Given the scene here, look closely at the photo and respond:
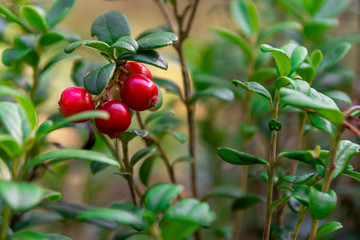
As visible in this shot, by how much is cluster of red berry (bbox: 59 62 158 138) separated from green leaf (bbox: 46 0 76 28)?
279 millimetres

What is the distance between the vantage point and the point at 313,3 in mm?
1243

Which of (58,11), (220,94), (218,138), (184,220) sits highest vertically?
(58,11)

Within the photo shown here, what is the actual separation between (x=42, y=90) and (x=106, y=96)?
0.64m

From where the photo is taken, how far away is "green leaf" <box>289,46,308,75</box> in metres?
0.72

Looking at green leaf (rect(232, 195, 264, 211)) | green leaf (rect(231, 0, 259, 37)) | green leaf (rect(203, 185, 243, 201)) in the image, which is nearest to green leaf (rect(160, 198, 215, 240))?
green leaf (rect(232, 195, 264, 211))

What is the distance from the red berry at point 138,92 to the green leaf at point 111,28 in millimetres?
126

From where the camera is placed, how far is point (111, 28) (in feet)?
2.70

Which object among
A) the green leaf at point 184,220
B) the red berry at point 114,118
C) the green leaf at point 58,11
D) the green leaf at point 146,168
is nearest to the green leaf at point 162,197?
the green leaf at point 184,220

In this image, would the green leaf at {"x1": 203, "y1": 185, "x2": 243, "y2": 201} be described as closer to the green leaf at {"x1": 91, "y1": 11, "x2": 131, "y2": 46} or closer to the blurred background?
the blurred background

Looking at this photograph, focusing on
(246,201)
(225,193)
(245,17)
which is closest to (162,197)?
(246,201)

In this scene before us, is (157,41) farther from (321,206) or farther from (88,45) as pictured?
(321,206)

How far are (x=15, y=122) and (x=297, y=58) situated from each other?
49 cm

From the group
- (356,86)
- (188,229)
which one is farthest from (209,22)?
(188,229)

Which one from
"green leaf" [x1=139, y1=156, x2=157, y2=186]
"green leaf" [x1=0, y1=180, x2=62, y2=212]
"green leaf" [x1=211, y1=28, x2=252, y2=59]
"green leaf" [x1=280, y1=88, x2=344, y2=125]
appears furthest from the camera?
"green leaf" [x1=211, y1=28, x2=252, y2=59]
